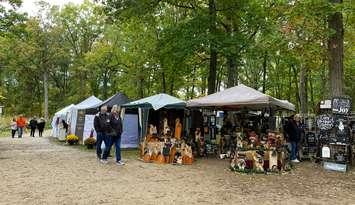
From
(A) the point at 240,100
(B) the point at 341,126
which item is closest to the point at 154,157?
(A) the point at 240,100

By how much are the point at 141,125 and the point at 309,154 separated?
6745 millimetres

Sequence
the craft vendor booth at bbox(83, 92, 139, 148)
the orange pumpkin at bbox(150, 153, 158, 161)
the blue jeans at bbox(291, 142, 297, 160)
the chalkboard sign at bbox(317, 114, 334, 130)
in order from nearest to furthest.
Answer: the chalkboard sign at bbox(317, 114, 334, 130), the orange pumpkin at bbox(150, 153, 158, 161), the blue jeans at bbox(291, 142, 297, 160), the craft vendor booth at bbox(83, 92, 139, 148)

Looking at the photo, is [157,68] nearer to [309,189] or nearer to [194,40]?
[194,40]

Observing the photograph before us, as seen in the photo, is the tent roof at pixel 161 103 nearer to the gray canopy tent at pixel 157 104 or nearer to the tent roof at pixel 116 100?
the gray canopy tent at pixel 157 104

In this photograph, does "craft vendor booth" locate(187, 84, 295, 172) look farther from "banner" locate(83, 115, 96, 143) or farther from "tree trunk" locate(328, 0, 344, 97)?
"banner" locate(83, 115, 96, 143)

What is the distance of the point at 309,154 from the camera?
54.0 feet

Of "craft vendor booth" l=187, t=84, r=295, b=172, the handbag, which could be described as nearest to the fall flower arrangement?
"craft vendor booth" l=187, t=84, r=295, b=172

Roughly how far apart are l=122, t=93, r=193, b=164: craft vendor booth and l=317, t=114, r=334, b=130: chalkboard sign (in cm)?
399

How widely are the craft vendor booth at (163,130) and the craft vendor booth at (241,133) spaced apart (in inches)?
27.9

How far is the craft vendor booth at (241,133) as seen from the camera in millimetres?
13000

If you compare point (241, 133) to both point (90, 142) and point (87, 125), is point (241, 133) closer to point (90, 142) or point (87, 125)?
point (90, 142)

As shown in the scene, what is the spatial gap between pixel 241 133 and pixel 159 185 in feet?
18.3

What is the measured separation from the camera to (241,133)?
15391 mm

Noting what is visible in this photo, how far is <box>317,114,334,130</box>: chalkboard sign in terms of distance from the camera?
14.3 meters
